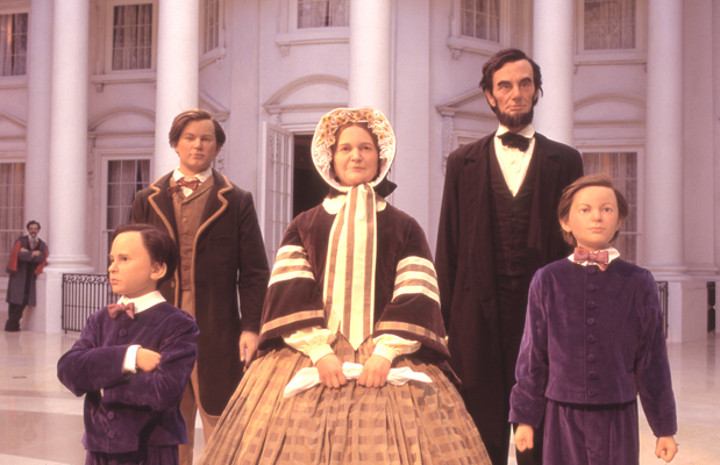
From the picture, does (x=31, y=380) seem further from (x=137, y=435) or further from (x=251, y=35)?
(x=251, y=35)

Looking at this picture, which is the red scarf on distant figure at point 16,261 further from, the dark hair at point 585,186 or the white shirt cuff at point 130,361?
the dark hair at point 585,186

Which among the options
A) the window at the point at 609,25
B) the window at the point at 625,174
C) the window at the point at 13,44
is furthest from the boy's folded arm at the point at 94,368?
the window at the point at 13,44

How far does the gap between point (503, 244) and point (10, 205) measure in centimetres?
1312

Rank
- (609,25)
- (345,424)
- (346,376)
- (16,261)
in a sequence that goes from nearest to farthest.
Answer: (345,424) → (346,376) → (16,261) → (609,25)

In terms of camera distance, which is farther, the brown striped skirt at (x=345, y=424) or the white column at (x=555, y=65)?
the white column at (x=555, y=65)

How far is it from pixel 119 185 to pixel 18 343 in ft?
13.4

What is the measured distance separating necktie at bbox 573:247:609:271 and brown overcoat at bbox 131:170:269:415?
1385 mm

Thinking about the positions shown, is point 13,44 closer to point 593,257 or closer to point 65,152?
point 65,152

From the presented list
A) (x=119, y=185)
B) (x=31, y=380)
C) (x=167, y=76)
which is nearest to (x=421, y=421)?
(x=31, y=380)

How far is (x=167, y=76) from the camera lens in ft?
32.0

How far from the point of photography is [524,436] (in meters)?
2.45

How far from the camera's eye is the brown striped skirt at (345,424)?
7.28 ft

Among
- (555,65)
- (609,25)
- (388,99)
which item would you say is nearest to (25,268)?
(388,99)

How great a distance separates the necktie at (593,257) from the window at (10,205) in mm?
13305
